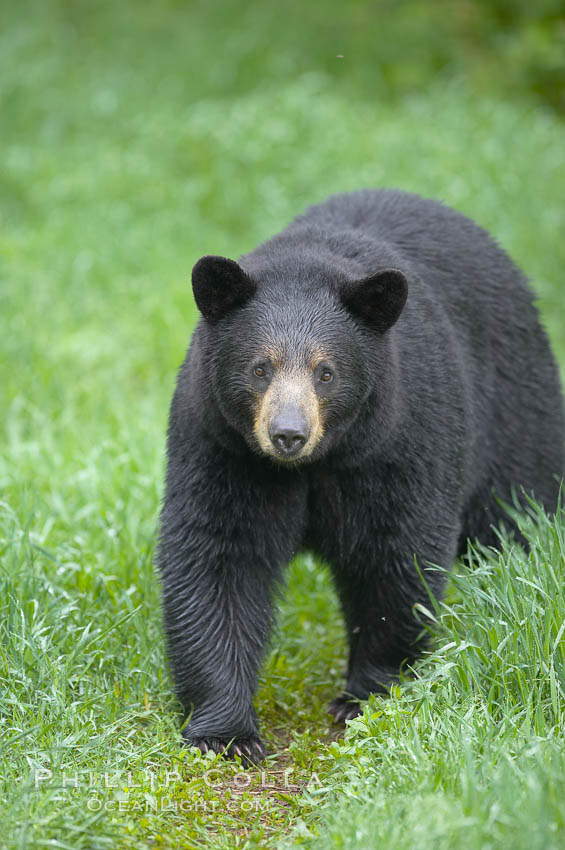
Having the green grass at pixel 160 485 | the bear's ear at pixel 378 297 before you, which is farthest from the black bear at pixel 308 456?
the green grass at pixel 160 485

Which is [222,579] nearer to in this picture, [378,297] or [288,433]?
[288,433]

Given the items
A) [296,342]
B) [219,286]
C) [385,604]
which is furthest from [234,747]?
[219,286]

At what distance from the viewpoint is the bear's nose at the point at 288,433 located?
12.6 ft

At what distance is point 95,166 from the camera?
12.2 metres

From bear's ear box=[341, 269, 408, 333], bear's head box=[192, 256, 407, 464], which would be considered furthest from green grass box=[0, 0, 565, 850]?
bear's ear box=[341, 269, 408, 333]

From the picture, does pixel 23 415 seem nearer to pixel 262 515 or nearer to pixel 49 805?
pixel 262 515

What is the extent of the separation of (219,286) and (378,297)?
0.59 metres

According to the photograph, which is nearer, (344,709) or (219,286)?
(219,286)

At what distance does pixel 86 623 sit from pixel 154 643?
31cm

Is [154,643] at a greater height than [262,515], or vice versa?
[262,515]

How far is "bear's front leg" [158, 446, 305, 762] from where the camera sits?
438 centimetres

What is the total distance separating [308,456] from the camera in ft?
13.5

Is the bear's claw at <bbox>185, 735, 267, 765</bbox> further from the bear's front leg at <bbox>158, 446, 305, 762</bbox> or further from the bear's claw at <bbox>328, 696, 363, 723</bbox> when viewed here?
the bear's claw at <bbox>328, 696, 363, 723</bbox>

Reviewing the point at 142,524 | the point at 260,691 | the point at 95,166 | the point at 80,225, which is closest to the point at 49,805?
the point at 260,691
